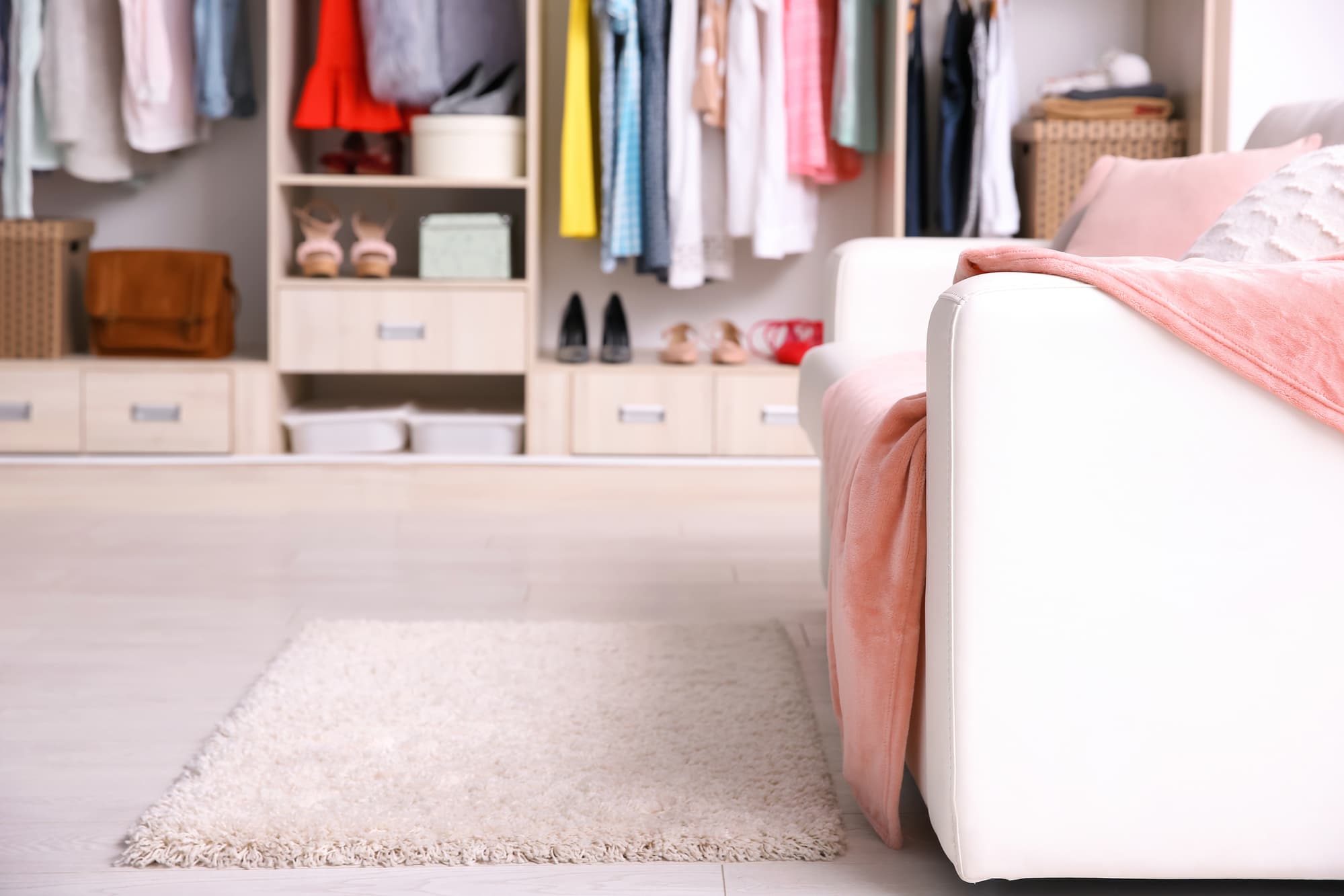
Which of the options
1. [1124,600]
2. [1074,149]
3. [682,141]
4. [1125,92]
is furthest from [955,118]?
[1124,600]

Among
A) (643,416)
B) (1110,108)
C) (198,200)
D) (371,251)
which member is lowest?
(643,416)

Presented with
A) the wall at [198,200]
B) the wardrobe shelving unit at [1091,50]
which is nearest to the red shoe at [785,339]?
the wardrobe shelving unit at [1091,50]

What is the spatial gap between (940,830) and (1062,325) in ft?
1.46

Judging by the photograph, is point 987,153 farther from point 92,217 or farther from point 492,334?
point 92,217

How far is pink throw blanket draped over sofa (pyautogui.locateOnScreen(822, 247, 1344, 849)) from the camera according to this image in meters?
1.10

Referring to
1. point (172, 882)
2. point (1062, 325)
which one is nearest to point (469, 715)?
point (172, 882)

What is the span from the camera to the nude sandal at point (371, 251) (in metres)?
3.64

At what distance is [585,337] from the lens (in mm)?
3746

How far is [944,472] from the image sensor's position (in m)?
1.14

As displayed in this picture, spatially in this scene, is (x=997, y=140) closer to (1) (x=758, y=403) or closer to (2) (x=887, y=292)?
(1) (x=758, y=403)

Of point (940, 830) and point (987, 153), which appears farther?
point (987, 153)

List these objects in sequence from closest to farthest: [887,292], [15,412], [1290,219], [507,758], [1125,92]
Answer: [1290,219] → [507,758] → [887,292] → [15,412] → [1125,92]

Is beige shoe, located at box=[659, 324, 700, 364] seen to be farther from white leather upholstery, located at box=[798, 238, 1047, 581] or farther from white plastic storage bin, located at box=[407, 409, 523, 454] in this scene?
white leather upholstery, located at box=[798, 238, 1047, 581]

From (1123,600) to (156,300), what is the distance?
9.99 feet
